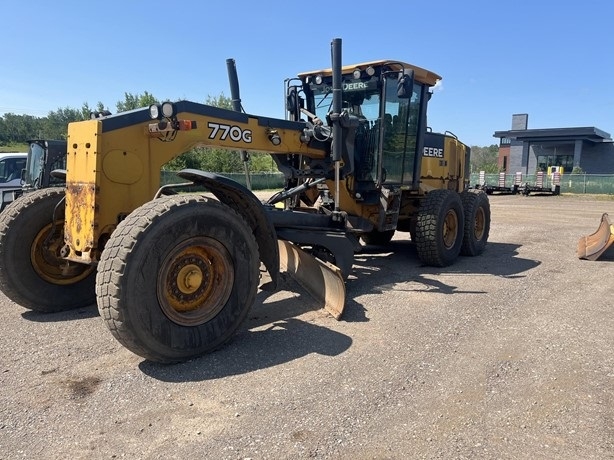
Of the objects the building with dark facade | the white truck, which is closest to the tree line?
the building with dark facade

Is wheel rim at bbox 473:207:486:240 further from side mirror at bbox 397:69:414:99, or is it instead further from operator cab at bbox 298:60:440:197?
side mirror at bbox 397:69:414:99

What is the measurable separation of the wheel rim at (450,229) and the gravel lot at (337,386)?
2.57m

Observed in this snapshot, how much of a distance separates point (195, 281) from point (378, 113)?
172 inches

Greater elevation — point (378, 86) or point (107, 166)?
point (378, 86)

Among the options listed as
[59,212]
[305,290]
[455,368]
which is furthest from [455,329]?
[59,212]

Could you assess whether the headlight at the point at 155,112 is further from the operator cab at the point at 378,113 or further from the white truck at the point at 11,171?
the white truck at the point at 11,171

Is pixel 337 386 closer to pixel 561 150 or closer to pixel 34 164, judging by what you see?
pixel 34 164

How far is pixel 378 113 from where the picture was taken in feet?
24.4

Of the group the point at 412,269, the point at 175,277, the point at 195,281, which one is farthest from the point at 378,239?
the point at 175,277

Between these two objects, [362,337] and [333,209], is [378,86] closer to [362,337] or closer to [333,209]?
[333,209]

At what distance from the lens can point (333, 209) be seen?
761cm

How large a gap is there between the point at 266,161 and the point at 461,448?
50762mm

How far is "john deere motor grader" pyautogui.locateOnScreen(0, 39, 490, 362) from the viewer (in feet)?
12.6

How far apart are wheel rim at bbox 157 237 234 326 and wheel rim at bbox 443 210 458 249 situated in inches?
202
